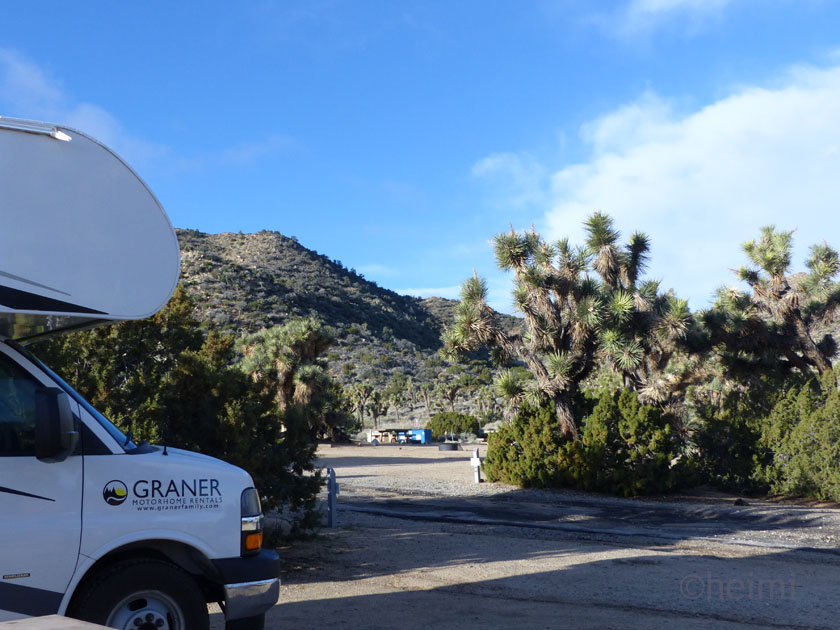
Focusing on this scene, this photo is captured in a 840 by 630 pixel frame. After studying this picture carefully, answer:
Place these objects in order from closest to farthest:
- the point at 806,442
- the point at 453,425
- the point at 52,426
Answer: the point at 52,426
the point at 806,442
the point at 453,425

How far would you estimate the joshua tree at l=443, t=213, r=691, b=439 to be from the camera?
20.3m

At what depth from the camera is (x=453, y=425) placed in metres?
56.3

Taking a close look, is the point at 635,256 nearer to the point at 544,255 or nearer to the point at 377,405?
the point at 544,255

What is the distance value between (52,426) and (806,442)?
17450 millimetres

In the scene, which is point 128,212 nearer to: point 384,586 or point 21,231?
point 21,231

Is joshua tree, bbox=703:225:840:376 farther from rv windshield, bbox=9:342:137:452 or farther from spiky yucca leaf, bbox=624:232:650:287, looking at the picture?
rv windshield, bbox=9:342:137:452

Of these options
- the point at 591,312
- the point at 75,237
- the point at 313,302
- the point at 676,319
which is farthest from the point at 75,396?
the point at 313,302

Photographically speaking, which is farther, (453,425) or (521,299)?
(453,425)

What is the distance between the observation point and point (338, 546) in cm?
1164

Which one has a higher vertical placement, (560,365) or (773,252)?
(773,252)

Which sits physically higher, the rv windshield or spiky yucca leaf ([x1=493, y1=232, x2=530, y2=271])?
spiky yucca leaf ([x1=493, y1=232, x2=530, y2=271])

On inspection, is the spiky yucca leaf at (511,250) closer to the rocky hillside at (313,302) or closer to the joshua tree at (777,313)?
the joshua tree at (777,313)

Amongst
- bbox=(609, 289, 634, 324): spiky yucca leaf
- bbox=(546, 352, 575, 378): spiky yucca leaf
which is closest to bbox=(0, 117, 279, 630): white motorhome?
bbox=(546, 352, 575, 378): spiky yucca leaf

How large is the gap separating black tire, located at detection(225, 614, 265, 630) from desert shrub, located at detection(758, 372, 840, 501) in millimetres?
15472
